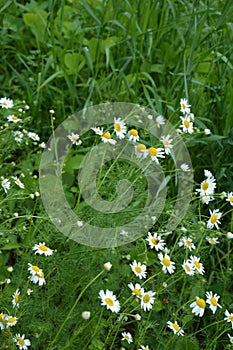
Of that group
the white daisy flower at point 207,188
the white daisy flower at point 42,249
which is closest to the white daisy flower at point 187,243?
the white daisy flower at point 207,188

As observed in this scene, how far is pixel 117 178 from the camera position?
68.6 inches

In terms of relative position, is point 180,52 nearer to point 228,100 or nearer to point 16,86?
point 228,100

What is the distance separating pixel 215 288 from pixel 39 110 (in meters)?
0.95

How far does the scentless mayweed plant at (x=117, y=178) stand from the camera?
161cm

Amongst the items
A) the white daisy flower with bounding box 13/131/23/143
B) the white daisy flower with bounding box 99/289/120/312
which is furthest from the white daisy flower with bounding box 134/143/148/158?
the white daisy flower with bounding box 13/131/23/143

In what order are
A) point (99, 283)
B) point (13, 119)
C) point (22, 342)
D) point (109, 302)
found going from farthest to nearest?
point (13, 119) → point (99, 283) → point (22, 342) → point (109, 302)

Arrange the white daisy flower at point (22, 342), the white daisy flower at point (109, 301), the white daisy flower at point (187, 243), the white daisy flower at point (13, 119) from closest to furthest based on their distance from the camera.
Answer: the white daisy flower at point (109, 301), the white daisy flower at point (22, 342), the white daisy flower at point (187, 243), the white daisy flower at point (13, 119)

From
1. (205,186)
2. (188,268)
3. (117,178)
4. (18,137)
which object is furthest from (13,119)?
(188,268)

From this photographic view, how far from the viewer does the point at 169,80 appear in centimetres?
254

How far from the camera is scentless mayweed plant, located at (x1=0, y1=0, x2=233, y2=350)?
161cm

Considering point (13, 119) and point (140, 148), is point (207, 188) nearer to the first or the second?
point (140, 148)

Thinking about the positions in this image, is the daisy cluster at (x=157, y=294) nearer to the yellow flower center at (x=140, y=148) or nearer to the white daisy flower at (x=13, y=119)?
the yellow flower center at (x=140, y=148)

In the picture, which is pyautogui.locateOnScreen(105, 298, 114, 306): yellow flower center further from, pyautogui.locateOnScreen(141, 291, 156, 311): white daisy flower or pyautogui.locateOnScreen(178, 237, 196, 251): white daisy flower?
pyautogui.locateOnScreen(178, 237, 196, 251): white daisy flower

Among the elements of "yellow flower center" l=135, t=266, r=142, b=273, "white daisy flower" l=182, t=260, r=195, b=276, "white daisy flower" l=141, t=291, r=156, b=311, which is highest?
"yellow flower center" l=135, t=266, r=142, b=273
